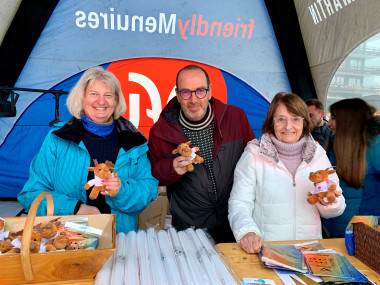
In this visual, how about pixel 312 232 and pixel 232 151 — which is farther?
pixel 232 151

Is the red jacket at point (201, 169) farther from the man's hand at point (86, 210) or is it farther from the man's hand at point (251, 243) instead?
the man's hand at point (251, 243)

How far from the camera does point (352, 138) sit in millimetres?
1979

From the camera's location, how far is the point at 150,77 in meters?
4.39

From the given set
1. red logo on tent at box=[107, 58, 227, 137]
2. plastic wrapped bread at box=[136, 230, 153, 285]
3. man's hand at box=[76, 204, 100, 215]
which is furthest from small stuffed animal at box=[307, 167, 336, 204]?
red logo on tent at box=[107, 58, 227, 137]

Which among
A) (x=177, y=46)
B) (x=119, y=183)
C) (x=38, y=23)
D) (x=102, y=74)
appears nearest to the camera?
(x=119, y=183)

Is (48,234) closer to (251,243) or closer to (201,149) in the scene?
(251,243)

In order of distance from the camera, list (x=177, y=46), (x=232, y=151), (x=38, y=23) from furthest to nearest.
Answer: (x=177, y=46) → (x=38, y=23) → (x=232, y=151)

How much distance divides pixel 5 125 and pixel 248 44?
3.61 metres

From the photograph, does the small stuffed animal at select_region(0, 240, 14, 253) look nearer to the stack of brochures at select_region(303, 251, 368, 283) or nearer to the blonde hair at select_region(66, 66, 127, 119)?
the blonde hair at select_region(66, 66, 127, 119)

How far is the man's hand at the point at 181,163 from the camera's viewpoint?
174cm

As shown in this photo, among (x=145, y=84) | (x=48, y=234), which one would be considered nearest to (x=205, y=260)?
(x=48, y=234)

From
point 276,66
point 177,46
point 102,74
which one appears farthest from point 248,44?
point 102,74

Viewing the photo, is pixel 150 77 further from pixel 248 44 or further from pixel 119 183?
pixel 119 183

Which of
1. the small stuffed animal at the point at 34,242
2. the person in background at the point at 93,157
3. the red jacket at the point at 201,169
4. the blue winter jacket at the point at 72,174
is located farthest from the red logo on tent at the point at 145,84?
the small stuffed animal at the point at 34,242
